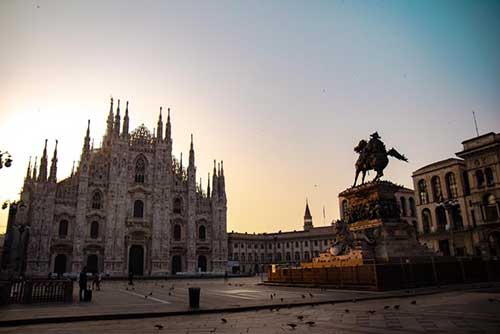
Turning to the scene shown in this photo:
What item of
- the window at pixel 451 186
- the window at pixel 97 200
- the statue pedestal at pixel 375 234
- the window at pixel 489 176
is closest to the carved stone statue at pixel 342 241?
the statue pedestal at pixel 375 234

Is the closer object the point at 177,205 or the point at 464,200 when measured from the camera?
the point at 464,200

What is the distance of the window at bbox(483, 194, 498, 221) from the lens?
38775 mm

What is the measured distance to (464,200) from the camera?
43625 millimetres

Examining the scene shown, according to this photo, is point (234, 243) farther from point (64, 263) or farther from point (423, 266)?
point (423, 266)

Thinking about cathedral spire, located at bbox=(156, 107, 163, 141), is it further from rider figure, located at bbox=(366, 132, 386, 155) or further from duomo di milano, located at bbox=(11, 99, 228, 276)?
rider figure, located at bbox=(366, 132, 386, 155)

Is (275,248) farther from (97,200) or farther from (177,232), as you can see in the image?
(97,200)

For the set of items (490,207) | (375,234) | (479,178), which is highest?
(479,178)

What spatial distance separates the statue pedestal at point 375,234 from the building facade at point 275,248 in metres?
60.6

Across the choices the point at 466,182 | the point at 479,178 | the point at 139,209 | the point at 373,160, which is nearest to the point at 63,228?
the point at 139,209

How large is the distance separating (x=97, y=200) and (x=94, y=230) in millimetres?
4179

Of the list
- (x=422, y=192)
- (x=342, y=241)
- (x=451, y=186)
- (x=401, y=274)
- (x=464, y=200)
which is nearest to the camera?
(x=401, y=274)

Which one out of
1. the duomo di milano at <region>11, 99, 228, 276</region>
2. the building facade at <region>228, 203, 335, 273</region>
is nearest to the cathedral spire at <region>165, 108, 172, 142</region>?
the duomo di milano at <region>11, 99, 228, 276</region>

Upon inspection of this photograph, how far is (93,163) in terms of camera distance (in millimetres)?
51781

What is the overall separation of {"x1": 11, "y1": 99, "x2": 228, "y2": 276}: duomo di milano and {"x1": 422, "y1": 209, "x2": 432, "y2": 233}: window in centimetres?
2877
